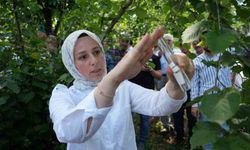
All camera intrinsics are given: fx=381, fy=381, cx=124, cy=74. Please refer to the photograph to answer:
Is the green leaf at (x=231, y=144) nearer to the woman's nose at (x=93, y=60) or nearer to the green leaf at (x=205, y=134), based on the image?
the green leaf at (x=205, y=134)

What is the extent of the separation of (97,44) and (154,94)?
36cm

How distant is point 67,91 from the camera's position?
1.86m

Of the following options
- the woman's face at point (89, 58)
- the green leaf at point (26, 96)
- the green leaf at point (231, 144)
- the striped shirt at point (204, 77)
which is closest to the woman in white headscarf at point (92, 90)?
the woman's face at point (89, 58)

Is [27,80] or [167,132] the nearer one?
[27,80]

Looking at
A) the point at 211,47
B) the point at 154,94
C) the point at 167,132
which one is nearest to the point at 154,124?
the point at 167,132

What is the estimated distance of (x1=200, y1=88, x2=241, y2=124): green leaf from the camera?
988 millimetres

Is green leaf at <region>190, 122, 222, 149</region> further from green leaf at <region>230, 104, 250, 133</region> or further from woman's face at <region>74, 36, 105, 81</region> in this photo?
woman's face at <region>74, 36, 105, 81</region>

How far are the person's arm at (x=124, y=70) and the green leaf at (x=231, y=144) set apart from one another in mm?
371

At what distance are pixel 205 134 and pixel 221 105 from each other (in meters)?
0.17

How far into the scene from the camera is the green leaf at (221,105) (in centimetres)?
99

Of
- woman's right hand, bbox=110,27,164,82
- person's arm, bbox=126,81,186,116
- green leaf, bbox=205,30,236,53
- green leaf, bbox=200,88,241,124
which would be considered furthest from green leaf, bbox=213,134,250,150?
person's arm, bbox=126,81,186,116

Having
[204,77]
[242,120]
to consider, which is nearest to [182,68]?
[242,120]

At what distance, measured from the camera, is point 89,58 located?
178 cm

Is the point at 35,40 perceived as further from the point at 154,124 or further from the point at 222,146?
the point at 154,124
